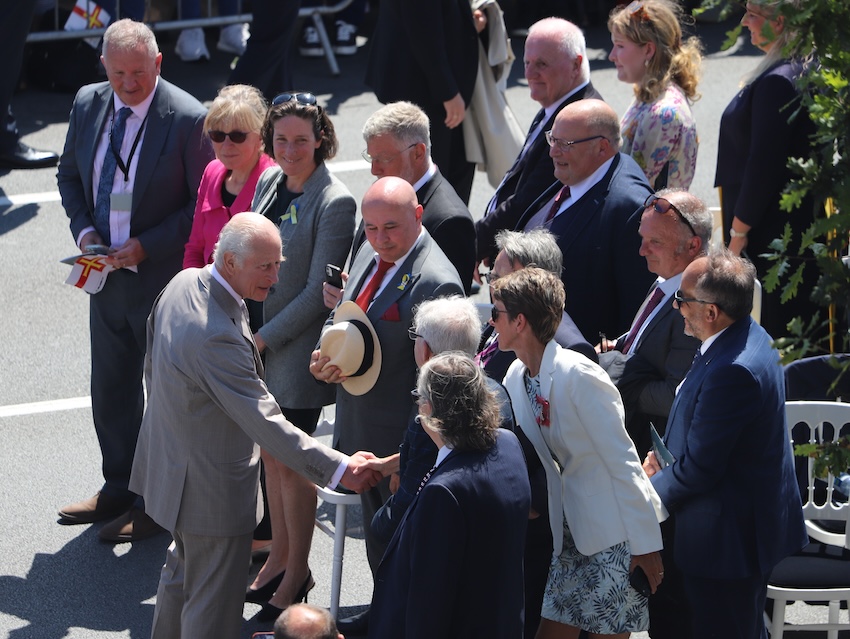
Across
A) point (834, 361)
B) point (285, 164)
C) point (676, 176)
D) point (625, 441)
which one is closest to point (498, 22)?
point (676, 176)

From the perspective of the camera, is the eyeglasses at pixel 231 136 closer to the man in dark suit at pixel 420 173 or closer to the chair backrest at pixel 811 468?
the man in dark suit at pixel 420 173

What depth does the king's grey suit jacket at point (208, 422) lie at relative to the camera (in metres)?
4.73

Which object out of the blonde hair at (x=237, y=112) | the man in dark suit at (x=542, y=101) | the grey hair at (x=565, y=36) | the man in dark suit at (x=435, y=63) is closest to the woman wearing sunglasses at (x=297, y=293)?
the blonde hair at (x=237, y=112)

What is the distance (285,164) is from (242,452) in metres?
1.51

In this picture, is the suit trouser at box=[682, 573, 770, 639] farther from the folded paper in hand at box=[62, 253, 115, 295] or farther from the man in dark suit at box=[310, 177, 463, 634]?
the folded paper in hand at box=[62, 253, 115, 295]

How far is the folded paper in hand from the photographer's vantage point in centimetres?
622

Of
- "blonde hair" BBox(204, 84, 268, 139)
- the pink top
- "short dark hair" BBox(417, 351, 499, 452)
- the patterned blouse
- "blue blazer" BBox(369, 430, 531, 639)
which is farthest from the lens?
the patterned blouse

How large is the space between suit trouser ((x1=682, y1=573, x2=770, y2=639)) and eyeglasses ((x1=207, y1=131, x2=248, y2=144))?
2.96 meters

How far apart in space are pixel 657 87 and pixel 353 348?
2.49 m

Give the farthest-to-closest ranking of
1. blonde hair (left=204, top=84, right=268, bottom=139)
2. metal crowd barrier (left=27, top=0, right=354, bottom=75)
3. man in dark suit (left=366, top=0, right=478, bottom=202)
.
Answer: metal crowd barrier (left=27, top=0, right=354, bottom=75), man in dark suit (left=366, top=0, right=478, bottom=202), blonde hair (left=204, top=84, right=268, bottom=139)

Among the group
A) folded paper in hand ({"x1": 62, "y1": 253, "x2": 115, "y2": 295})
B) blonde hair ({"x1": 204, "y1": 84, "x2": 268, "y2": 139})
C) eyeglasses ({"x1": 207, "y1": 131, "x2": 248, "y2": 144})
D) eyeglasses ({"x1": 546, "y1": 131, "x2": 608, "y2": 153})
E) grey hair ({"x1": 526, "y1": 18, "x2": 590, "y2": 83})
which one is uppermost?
grey hair ({"x1": 526, "y1": 18, "x2": 590, "y2": 83})

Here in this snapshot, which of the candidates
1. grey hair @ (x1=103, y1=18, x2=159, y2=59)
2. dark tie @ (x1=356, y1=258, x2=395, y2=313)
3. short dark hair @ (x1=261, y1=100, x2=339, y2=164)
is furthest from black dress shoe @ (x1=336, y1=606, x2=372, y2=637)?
grey hair @ (x1=103, y1=18, x2=159, y2=59)

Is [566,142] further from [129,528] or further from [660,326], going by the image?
[129,528]

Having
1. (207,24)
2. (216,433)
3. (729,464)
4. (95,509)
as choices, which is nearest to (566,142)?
(729,464)
